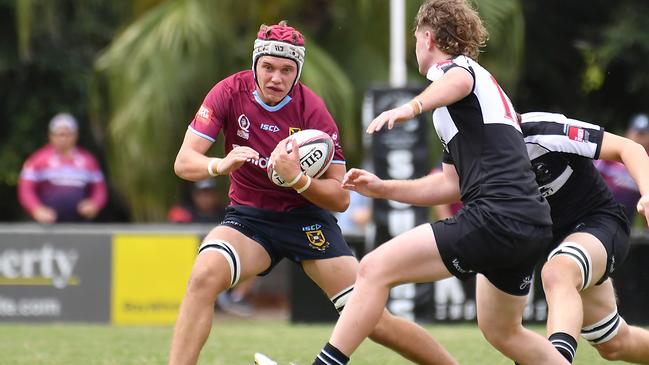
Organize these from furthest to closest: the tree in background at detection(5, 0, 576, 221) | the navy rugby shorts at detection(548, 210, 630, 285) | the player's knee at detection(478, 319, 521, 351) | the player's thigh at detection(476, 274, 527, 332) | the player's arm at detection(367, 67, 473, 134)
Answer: the tree in background at detection(5, 0, 576, 221) < the navy rugby shorts at detection(548, 210, 630, 285) < the player's knee at detection(478, 319, 521, 351) < the player's thigh at detection(476, 274, 527, 332) < the player's arm at detection(367, 67, 473, 134)

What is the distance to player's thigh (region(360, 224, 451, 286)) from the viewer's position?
5.17m

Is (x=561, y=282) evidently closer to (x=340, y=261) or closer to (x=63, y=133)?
(x=340, y=261)

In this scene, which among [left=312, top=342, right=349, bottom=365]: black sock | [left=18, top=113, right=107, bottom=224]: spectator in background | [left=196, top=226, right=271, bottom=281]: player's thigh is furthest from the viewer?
[left=18, top=113, right=107, bottom=224]: spectator in background

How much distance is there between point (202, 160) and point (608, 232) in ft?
6.82

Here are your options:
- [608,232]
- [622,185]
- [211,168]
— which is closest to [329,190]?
[211,168]

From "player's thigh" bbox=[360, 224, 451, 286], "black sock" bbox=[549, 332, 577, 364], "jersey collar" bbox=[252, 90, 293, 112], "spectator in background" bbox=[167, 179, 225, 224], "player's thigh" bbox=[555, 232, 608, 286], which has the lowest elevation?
"spectator in background" bbox=[167, 179, 225, 224]

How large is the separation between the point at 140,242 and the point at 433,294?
2.95 metres

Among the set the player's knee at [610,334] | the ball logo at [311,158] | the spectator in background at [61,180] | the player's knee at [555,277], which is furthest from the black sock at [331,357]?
the spectator in background at [61,180]

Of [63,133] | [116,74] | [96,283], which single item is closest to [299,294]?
[96,283]

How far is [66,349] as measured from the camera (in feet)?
28.2

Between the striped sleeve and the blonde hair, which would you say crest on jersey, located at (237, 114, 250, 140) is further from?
the striped sleeve

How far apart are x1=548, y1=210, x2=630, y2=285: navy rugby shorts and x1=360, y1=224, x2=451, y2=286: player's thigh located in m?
1.20

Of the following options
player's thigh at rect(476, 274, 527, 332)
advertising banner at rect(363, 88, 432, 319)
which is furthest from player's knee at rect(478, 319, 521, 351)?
advertising banner at rect(363, 88, 432, 319)

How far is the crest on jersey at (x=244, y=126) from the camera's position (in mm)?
6215
